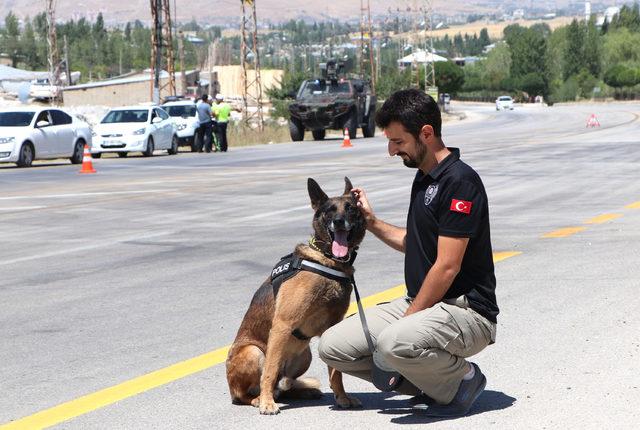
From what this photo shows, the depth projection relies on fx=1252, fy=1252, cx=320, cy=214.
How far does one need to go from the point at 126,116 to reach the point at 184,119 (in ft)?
12.8

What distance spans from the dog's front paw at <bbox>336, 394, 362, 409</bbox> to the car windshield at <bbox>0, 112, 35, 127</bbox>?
27.7 m

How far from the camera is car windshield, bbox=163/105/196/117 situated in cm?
4291

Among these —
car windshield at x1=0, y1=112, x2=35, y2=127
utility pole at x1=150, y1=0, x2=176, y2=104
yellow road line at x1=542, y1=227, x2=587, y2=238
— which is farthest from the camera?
utility pole at x1=150, y1=0, x2=176, y2=104

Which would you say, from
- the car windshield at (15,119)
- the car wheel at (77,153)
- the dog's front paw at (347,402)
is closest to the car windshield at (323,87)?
the car wheel at (77,153)

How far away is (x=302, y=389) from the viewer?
→ 20.2ft

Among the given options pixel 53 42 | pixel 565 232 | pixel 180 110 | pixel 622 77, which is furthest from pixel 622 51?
pixel 565 232

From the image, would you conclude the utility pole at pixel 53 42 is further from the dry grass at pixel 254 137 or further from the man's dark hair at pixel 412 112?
the man's dark hair at pixel 412 112

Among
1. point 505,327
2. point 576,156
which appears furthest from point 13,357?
point 576,156

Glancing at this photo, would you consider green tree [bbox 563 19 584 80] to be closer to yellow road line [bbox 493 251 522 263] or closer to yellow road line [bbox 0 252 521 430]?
yellow road line [bbox 493 251 522 263]

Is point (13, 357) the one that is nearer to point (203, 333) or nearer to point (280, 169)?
point (203, 333)

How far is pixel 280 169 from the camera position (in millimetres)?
27234

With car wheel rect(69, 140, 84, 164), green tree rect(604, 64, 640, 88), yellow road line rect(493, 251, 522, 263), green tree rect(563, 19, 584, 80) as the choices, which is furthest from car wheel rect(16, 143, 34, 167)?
green tree rect(563, 19, 584, 80)

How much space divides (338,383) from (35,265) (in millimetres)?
6830

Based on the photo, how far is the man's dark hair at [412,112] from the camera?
18.6ft
